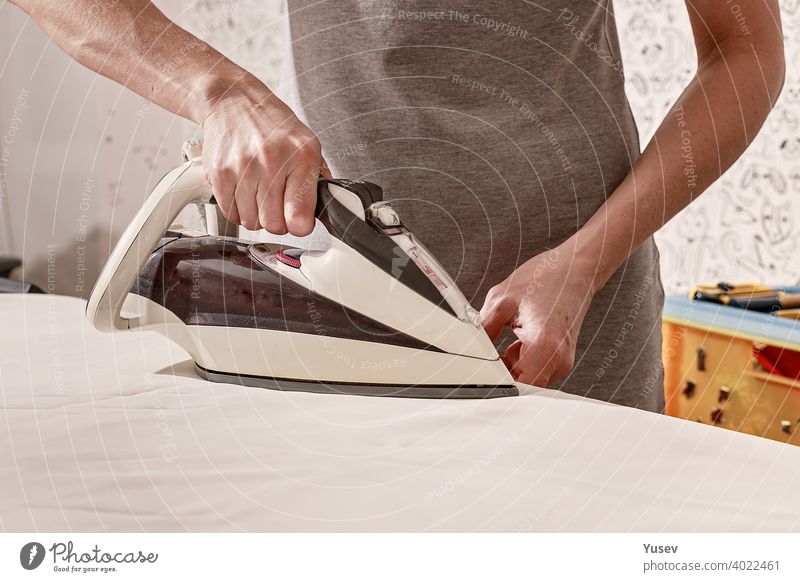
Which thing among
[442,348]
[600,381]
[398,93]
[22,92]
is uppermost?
[22,92]

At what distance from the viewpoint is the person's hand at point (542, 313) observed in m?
0.72

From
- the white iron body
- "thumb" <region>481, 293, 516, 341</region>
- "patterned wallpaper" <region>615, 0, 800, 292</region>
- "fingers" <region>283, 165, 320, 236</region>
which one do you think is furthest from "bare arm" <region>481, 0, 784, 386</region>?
"patterned wallpaper" <region>615, 0, 800, 292</region>

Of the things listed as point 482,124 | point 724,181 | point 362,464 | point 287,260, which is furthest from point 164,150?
point 362,464

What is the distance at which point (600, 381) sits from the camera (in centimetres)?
95

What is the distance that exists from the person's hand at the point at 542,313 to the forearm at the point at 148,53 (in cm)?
30

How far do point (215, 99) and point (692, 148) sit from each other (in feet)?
1.63

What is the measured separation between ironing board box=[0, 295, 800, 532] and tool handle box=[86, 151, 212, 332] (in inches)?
3.0

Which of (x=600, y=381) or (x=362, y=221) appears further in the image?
(x=600, y=381)

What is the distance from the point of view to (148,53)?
2.19 ft

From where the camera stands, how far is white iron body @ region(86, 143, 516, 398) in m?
0.64
